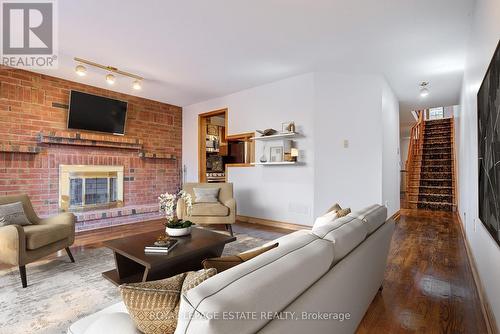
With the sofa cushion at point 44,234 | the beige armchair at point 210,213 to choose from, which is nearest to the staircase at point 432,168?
the beige armchair at point 210,213

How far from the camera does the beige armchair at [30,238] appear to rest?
88.0 inches

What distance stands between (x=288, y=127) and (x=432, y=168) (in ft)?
17.4

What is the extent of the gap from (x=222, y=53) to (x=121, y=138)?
9.36 ft

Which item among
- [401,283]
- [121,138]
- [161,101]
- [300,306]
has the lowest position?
[401,283]

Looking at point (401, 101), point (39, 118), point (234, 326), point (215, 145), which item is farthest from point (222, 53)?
point (401, 101)

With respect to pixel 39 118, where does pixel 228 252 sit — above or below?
below

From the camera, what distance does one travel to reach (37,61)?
3867 millimetres

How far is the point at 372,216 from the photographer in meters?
1.88

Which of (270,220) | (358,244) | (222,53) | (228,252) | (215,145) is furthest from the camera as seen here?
(215,145)

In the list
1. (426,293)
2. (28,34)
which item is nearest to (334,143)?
(426,293)

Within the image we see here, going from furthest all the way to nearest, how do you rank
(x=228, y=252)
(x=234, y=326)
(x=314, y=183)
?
(x=314, y=183)
(x=228, y=252)
(x=234, y=326)

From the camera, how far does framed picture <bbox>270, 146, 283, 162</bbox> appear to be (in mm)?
4647

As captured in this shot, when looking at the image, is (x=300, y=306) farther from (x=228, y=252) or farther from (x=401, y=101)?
(x=401, y=101)

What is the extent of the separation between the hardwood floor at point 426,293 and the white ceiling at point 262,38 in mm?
2601
